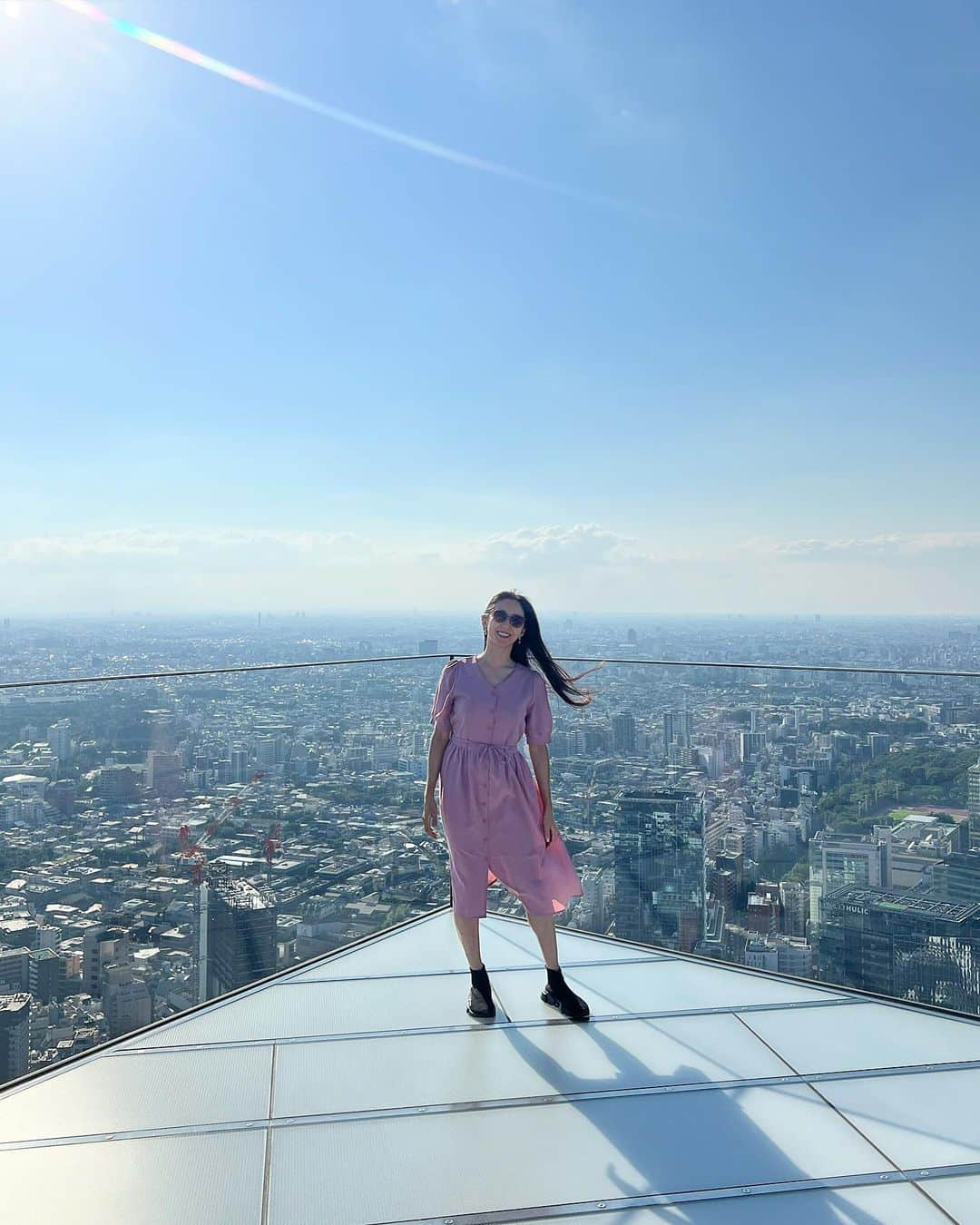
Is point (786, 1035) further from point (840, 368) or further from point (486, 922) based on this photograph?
point (840, 368)

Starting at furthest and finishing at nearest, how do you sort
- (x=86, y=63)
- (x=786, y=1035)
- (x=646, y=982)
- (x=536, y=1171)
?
1. (x=86, y=63)
2. (x=646, y=982)
3. (x=786, y=1035)
4. (x=536, y=1171)

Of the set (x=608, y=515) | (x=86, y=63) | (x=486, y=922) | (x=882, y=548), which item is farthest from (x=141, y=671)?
(x=882, y=548)

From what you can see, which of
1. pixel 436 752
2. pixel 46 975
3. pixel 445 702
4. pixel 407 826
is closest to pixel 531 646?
pixel 445 702

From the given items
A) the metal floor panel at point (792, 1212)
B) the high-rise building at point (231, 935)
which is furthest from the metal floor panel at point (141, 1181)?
the high-rise building at point (231, 935)

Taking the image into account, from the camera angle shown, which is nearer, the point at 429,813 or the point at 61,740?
the point at 61,740

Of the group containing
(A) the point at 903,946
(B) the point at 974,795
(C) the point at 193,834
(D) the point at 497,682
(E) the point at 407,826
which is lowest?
(A) the point at 903,946

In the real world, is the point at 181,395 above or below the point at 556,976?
above

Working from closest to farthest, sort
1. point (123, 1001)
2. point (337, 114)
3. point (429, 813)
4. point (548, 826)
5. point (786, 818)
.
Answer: point (123, 1001) → point (548, 826) → point (429, 813) → point (786, 818) → point (337, 114)

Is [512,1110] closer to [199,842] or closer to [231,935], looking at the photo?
[231,935]

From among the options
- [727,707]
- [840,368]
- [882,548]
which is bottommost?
[727,707]
